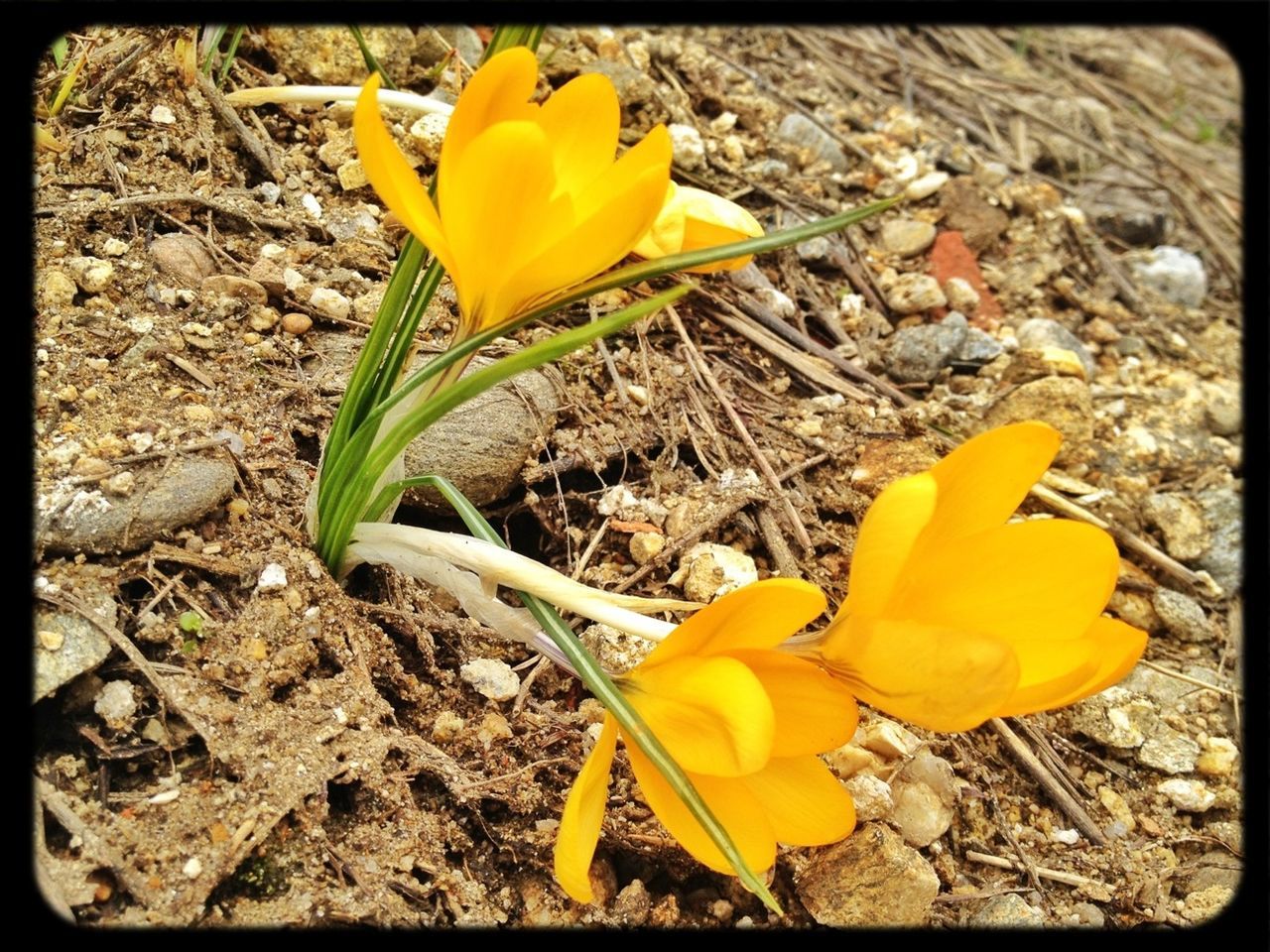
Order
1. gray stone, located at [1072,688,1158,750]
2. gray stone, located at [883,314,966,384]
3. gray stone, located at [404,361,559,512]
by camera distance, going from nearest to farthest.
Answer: gray stone, located at [404,361,559,512] < gray stone, located at [1072,688,1158,750] < gray stone, located at [883,314,966,384]

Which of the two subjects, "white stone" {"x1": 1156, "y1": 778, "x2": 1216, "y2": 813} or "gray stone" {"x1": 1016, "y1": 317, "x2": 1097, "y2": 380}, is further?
"gray stone" {"x1": 1016, "y1": 317, "x2": 1097, "y2": 380}

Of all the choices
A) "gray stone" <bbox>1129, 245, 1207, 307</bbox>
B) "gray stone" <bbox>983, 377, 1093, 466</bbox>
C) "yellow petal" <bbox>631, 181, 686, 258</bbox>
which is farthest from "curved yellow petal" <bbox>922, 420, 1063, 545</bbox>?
"gray stone" <bbox>1129, 245, 1207, 307</bbox>

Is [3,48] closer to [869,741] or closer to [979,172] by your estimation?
[869,741]

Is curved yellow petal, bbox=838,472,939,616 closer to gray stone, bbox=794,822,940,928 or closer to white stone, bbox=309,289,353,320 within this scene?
gray stone, bbox=794,822,940,928

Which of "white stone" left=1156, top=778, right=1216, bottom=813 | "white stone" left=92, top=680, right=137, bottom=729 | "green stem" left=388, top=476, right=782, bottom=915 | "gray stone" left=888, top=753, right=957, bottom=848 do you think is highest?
"green stem" left=388, top=476, right=782, bottom=915

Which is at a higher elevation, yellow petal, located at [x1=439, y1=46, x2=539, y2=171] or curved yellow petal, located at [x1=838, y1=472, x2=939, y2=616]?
yellow petal, located at [x1=439, y1=46, x2=539, y2=171]

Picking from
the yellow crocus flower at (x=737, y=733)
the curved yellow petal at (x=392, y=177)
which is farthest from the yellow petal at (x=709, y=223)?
the yellow crocus flower at (x=737, y=733)

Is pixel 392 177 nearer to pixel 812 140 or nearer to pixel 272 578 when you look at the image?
pixel 272 578
